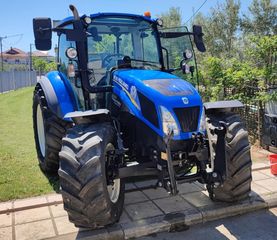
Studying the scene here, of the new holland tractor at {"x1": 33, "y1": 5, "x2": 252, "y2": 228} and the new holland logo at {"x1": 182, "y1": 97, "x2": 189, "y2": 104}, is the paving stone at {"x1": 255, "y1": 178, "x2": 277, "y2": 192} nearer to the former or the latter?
the new holland tractor at {"x1": 33, "y1": 5, "x2": 252, "y2": 228}

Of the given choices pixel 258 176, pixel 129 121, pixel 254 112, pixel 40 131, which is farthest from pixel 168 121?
pixel 254 112

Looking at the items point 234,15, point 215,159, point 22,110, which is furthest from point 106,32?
point 234,15

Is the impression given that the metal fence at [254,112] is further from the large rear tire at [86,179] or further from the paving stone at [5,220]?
the paving stone at [5,220]

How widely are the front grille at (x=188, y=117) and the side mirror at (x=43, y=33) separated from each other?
1.86 meters

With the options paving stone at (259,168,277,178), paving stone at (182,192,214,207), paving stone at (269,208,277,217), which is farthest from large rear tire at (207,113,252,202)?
paving stone at (259,168,277,178)

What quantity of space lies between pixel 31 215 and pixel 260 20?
59.9 feet

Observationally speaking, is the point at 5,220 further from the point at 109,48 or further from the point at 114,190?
the point at 109,48

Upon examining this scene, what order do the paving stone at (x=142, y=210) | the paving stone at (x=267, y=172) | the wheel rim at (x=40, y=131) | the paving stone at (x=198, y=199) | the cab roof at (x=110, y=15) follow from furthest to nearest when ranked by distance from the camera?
the wheel rim at (x=40, y=131), the paving stone at (x=267, y=172), the cab roof at (x=110, y=15), the paving stone at (x=198, y=199), the paving stone at (x=142, y=210)

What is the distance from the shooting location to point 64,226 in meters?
3.85

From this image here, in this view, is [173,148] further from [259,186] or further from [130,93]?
[259,186]

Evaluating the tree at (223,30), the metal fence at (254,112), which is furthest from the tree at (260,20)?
the metal fence at (254,112)

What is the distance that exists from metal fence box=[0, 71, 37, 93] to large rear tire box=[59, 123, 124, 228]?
2078 cm

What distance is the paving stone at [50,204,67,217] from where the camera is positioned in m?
4.14

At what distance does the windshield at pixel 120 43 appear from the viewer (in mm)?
4438
